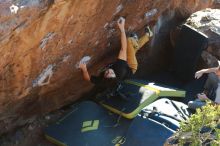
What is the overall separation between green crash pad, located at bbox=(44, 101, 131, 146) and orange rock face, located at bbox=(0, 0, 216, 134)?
453 millimetres

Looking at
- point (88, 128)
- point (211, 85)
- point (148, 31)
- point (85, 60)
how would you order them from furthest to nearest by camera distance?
point (148, 31)
point (211, 85)
point (85, 60)
point (88, 128)

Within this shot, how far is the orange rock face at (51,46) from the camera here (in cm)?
539

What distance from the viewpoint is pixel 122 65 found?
6.87 metres

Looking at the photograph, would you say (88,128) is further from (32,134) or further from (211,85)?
(211,85)

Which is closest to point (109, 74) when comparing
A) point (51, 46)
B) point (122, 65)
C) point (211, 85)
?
point (122, 65)

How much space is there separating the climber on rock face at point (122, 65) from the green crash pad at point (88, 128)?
15.8 inches

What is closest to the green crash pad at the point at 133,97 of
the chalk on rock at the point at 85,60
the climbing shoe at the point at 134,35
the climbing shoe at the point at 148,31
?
the chalk on rock at the point at 85,60

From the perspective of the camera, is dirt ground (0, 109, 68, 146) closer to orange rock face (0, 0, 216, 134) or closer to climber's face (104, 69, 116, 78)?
orange rock face (0, 0, 216, 134)

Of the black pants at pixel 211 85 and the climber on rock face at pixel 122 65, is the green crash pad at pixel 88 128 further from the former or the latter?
the black pants at pixel 211 85

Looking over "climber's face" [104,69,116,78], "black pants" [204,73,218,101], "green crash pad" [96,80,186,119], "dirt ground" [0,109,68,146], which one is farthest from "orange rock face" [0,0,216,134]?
"black pants" [204,73,218,101]

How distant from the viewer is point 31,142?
6984 mm

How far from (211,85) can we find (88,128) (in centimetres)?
197

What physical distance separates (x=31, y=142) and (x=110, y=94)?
1.34 m

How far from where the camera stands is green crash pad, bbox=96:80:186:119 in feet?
21.7
